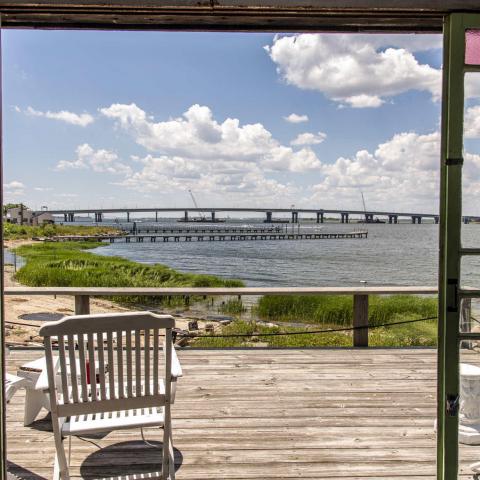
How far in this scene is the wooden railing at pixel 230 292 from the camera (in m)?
4.77

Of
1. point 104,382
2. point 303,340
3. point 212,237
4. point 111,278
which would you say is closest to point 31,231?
point 212,237

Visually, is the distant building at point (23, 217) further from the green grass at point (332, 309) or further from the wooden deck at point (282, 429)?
the wooden deck at point (282, 429)

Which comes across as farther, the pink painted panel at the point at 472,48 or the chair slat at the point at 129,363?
the chair slat at the point at 129,363

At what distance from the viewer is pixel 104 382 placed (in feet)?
7.60

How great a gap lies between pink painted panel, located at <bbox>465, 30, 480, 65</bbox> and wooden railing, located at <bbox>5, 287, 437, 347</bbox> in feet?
10.5

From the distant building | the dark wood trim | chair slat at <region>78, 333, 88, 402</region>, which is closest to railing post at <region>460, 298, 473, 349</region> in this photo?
the dark wood trim

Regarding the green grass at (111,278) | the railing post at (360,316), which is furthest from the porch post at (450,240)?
the green grass at (111,278)

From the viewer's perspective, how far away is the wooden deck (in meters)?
2.69

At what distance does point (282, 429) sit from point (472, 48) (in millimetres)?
2402

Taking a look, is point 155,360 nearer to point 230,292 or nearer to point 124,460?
point 124,460

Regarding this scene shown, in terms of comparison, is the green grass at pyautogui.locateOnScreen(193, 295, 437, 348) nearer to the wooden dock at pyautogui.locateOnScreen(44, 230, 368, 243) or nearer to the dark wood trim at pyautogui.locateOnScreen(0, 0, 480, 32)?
the dark wood trim at pyautogui.locateOnScreen(0, 0, 480, 32)

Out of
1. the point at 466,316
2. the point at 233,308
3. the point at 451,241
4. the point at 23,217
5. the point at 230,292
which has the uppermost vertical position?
the point at 23,217

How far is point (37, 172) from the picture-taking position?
220 feet

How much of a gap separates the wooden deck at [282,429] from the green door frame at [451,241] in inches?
6.0
